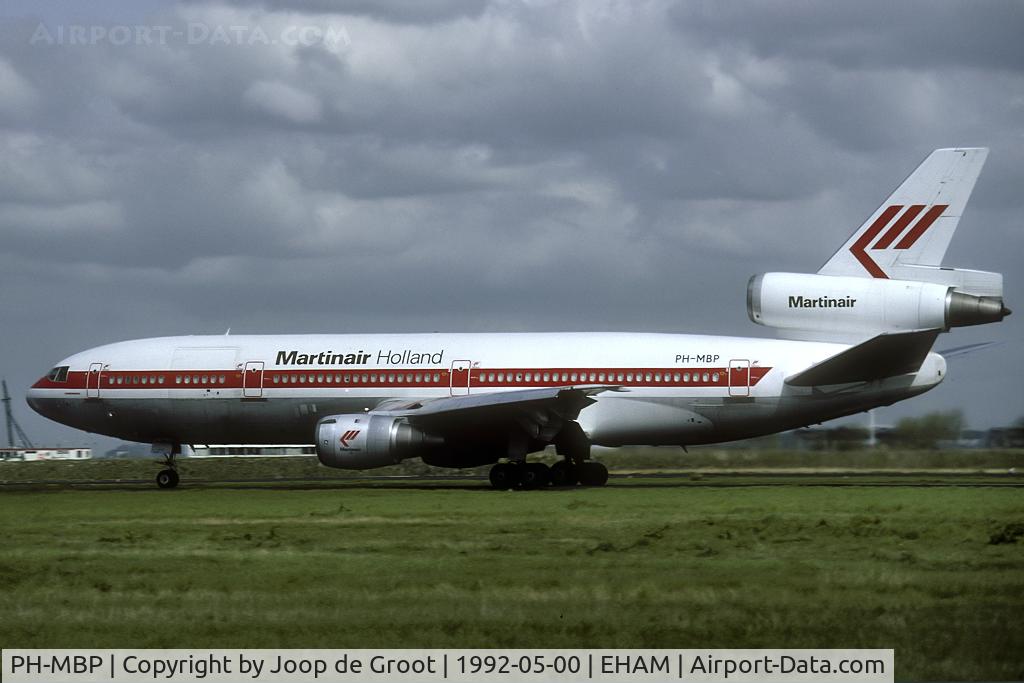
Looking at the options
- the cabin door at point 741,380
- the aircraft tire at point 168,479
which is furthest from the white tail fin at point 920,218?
the aircraft tire at point 168,479

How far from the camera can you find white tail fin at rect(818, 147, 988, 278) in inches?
1281

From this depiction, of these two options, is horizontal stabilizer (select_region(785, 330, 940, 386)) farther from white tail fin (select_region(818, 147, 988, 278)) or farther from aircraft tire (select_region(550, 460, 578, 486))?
aircraft tire (select_region(550, 460, 578, 486))

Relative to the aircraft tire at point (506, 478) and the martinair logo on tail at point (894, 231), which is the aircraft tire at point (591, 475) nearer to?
the aircraft tire at point (506, 478)

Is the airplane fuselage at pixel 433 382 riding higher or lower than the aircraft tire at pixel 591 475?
higher

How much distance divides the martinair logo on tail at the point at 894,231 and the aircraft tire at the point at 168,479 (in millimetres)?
18264

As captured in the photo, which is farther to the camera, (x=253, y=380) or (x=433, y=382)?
(x=253, y=380)

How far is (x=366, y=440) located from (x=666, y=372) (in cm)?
725

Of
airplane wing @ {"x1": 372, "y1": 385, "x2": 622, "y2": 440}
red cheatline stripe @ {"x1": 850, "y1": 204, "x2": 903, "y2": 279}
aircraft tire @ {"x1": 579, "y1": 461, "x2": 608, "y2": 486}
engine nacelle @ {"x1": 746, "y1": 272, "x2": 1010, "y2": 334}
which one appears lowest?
aircraft tire @ {"x1": 579, "y1": 461, "x2": 608, "y2": 486}

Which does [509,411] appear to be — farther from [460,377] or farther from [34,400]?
[34,400]

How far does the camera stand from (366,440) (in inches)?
1247

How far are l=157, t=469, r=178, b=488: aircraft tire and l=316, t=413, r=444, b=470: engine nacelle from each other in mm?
5925

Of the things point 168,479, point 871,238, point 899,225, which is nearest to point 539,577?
point 871,238

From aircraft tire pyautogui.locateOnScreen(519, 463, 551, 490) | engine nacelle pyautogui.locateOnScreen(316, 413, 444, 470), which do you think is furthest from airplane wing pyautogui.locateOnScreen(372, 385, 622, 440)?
aircraft tire pyautogui.locateOnScreen(519, 463, 551, 490)

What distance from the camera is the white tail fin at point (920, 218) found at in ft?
107
